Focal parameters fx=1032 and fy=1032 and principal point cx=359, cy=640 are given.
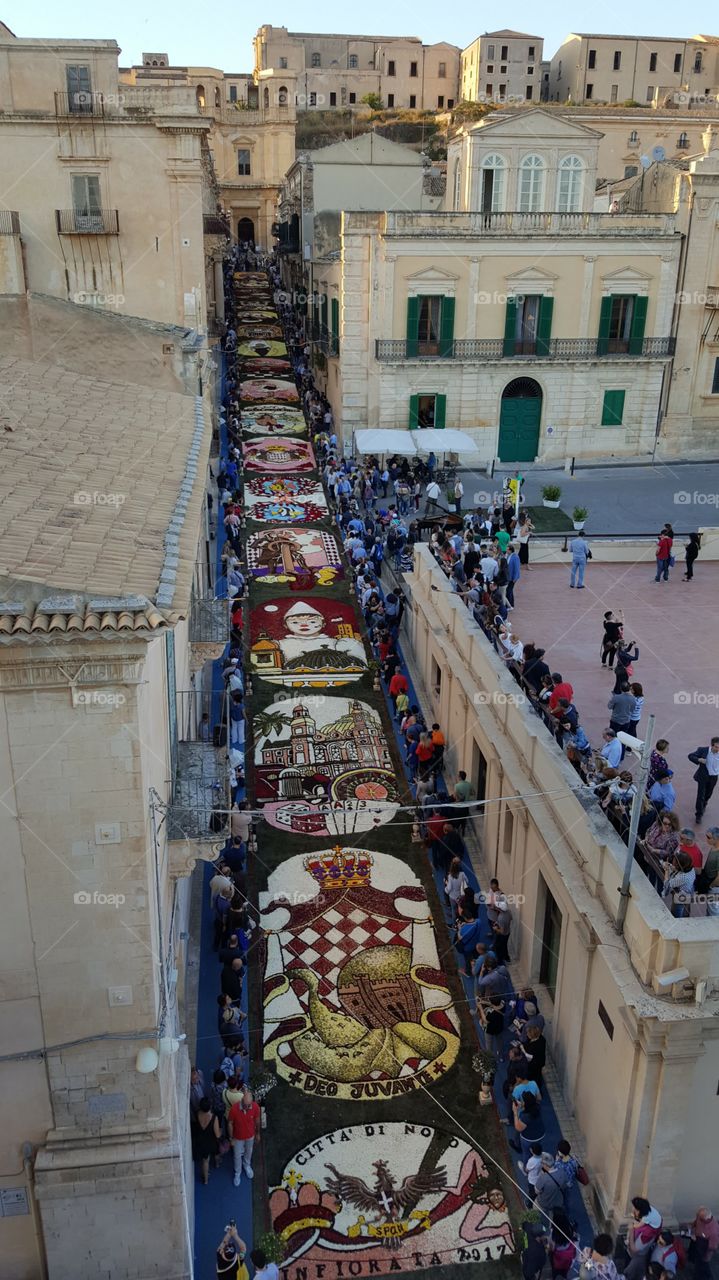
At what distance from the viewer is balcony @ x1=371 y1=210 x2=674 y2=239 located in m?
34.4

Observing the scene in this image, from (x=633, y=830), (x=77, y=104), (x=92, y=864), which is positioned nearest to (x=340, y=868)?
(x=633, y=830)

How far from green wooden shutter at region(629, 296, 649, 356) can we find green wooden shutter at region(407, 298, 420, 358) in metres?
7.83

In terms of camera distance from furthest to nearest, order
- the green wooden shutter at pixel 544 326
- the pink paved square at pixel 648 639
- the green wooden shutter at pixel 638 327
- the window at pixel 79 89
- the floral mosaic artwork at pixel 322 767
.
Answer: the green wooden shutter at pixel 638 327 < the green wooden shutter at pixel 544 326 < the window at pixel 79 89 < the floral mosaic artwork at pixel 322 767 < the pink paved square at pixel 648 639

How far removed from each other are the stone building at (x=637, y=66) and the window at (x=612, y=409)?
54.8 m

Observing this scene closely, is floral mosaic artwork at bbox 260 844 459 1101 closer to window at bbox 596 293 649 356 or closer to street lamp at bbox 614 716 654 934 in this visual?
street lamp at bbox 614 716 654 934

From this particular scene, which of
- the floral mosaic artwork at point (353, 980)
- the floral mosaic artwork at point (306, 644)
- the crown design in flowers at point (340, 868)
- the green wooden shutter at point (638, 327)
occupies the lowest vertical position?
the floral mosaic artwork at point (353, 980)

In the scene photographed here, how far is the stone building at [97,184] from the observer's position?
30.8 meters

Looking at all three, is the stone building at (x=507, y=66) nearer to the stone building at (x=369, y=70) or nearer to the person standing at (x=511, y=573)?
the stone building at (x=369, y=70)

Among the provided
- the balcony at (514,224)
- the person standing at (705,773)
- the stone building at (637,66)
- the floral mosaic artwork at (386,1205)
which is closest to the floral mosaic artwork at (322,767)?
the person standing at (705,773)

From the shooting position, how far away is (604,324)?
36.7m

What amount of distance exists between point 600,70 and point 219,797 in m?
86.4

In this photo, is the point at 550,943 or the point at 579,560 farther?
the point at 579,560

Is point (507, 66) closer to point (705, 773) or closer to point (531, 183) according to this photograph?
point (531, 183)

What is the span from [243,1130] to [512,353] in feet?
99.6
